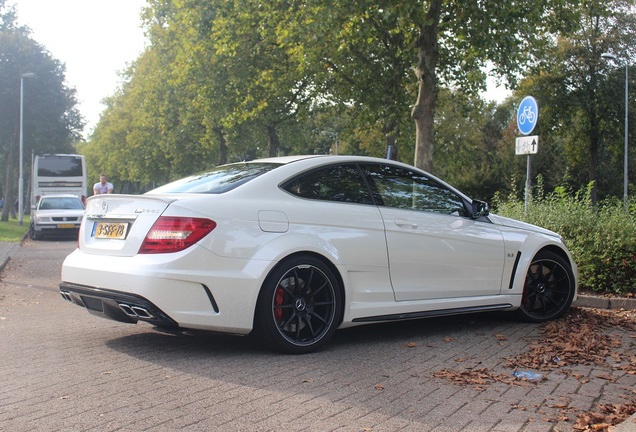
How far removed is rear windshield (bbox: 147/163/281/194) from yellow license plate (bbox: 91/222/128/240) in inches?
20.6

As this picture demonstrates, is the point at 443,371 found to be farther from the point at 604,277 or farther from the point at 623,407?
the point at 604,277

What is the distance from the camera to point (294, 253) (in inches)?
218

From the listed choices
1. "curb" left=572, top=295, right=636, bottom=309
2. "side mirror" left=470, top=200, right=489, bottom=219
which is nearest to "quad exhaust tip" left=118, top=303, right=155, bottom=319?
"side mirror" left=470, top=200, right=489, bottom=219

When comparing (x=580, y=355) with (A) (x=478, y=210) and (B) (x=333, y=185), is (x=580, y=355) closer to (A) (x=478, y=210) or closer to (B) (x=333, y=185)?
(A) (x=478, y=210)

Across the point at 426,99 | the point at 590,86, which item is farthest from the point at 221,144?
the point at 426,99

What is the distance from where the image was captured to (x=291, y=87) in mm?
27250

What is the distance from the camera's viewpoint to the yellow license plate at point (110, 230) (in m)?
5.54

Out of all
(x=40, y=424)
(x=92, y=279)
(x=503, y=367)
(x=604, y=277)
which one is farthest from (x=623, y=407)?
(x=604, y=277)

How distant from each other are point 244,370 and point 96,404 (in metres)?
1.18

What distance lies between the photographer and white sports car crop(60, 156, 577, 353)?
5219 mm

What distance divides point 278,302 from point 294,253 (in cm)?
40

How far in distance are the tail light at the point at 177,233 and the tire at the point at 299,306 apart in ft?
2.04

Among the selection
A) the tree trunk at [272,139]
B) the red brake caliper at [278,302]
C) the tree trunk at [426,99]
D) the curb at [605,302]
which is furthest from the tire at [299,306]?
the tree trunk at [272,139]

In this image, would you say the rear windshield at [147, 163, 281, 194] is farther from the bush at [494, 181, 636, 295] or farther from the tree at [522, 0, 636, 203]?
the tree at [522, 0, 636, 203]
